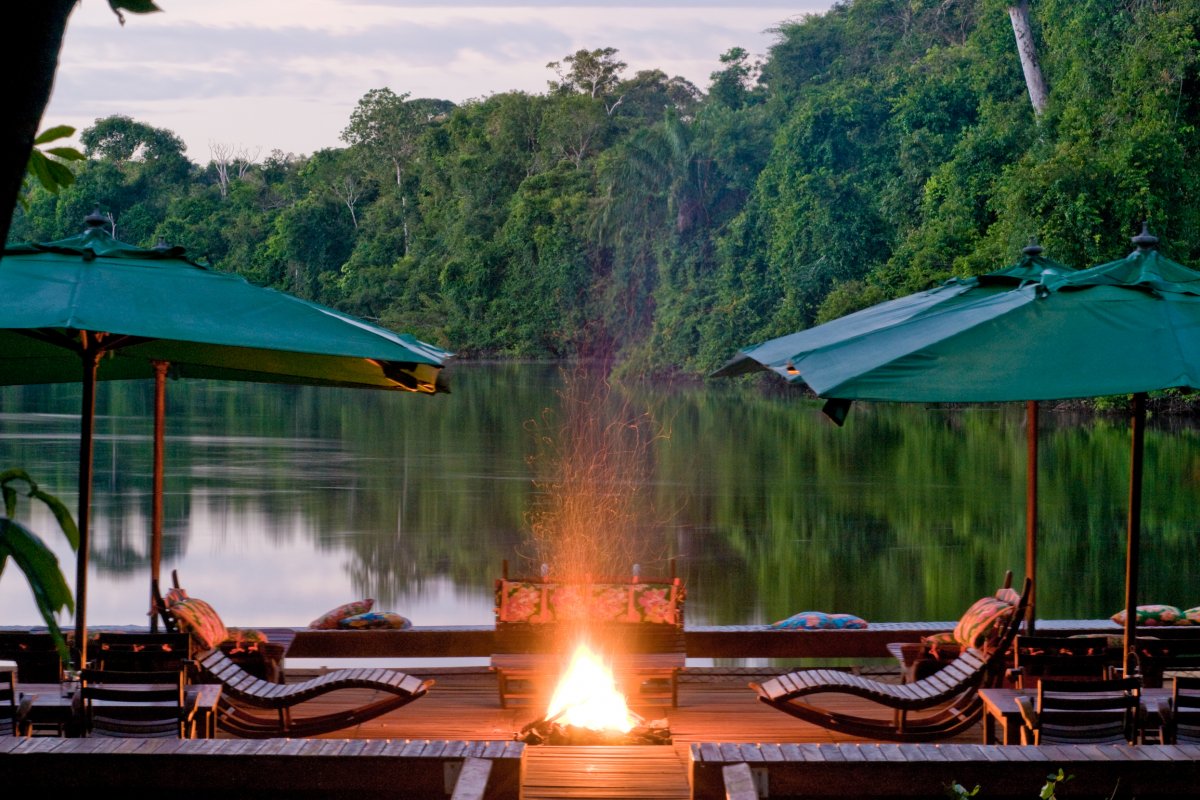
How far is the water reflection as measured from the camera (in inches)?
591

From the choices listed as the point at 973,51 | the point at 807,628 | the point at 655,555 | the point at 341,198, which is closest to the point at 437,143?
the point at 341,198

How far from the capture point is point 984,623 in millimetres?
5512

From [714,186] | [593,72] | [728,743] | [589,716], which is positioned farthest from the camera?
[593,72]

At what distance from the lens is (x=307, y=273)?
197 ft

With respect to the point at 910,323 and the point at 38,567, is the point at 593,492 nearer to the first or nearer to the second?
the point at 910,323

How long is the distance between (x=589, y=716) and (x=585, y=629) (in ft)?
3.29

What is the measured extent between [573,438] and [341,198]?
34.0 meters

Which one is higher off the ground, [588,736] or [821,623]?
[821,623]

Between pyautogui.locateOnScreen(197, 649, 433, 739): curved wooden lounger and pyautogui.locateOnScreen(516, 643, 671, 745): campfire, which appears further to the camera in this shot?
pyautogui.locateOnScreen(197, 649, 433, 739): curved wooden lounger

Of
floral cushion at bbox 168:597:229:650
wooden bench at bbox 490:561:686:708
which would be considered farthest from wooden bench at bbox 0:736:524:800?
wooden bench at bbox 490:561:686:708

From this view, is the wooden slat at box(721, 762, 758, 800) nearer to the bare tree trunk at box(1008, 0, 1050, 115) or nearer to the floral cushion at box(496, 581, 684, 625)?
the floral cushion at box(496, 581, 684, 625)

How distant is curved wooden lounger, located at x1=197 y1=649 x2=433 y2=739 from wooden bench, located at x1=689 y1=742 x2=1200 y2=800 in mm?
1778

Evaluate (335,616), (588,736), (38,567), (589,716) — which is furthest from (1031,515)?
(38,567)

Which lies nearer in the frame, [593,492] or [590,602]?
[590,602]
